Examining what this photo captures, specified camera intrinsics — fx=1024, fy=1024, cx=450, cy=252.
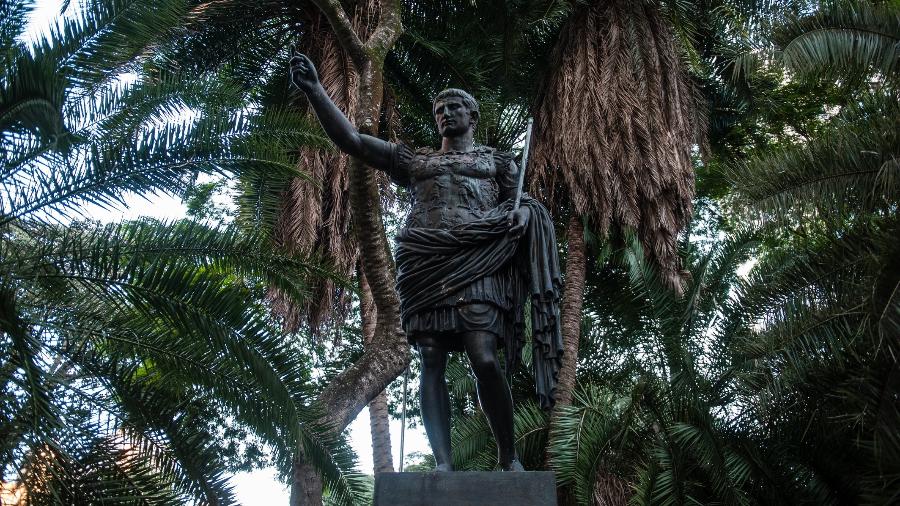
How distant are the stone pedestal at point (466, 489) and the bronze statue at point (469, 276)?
21 centimetres

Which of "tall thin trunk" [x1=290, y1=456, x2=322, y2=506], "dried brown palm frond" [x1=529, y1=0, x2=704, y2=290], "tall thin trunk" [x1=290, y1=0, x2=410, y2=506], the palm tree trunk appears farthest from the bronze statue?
"dried brown palm frond" [x1=529, y1=0, x2=704, y2=290]

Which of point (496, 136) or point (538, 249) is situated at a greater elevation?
point (496, 136)

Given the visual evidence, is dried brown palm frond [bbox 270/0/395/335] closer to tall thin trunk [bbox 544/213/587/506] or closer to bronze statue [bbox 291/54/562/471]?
tall thin trunk [bbox 544/213/587/506]

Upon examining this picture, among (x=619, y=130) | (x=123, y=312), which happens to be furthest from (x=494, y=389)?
(x=619, y=130)

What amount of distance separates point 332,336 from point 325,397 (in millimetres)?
7733

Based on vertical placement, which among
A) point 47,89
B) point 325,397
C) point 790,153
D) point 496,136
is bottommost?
point 325,397

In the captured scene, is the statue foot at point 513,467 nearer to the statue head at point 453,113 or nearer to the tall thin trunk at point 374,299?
the statue head at point 453,113

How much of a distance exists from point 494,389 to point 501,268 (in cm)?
56

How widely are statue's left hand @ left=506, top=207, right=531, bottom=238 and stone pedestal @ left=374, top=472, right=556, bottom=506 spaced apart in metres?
1.10

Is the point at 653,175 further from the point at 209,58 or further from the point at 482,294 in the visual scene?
the point at 482,294

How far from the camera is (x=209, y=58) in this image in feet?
43.7

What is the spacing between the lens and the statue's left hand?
15.1 feet

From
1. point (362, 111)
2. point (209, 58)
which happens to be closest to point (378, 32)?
point (362, 111)

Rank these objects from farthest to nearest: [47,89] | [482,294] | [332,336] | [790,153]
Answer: [332,336] < [790,153] < [47,89] < [482,294]
